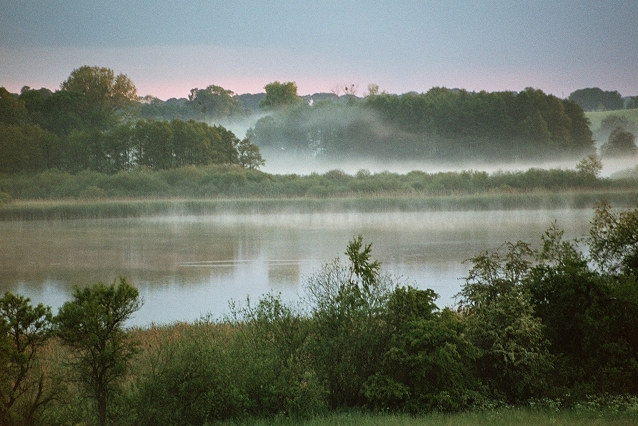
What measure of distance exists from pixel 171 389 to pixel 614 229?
6962 millimetres

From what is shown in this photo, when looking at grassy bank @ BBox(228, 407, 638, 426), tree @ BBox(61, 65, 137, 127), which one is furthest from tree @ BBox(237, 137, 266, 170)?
grassy bank @ BBox(228, 407, 638, 426)

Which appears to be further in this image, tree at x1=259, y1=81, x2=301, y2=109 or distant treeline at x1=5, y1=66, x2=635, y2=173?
tree at x1=259, y1=81, x2=301, y2=109

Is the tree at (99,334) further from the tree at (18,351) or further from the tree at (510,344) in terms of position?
the tree at (510,344)

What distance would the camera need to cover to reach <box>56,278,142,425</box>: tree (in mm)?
7484

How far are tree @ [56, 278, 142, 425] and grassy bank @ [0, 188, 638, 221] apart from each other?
3710 cm

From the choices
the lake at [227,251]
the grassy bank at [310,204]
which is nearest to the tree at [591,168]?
the grassy bank at [310,204]

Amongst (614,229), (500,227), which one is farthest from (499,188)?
(614,229)

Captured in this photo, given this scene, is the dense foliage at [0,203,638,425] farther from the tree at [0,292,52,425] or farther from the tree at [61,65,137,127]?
the tree at [61,65,137,127]

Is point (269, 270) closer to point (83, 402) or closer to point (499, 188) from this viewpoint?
point (83, 402)

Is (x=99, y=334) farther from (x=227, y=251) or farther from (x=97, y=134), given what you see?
(x=97, y=134)

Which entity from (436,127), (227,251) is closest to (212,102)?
(436,127)

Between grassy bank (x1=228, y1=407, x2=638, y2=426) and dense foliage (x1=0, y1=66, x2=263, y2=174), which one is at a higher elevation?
dense foliage (x1=0, y1=66, x2=263, y2=174)

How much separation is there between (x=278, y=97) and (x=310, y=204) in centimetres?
2983

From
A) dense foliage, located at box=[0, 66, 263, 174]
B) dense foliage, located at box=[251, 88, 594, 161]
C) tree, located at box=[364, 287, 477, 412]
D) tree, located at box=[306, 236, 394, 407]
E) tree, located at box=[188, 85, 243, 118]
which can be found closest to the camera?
tree, located at box=[364, 287, 477, 412]
